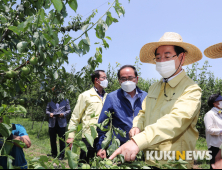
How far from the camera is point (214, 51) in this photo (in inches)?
95.6

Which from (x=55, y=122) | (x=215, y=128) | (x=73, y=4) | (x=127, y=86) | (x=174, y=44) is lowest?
(x=55, y=122)

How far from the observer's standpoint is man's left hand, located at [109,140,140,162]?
1.21m

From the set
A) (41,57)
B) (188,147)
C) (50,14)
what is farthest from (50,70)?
(188,147)

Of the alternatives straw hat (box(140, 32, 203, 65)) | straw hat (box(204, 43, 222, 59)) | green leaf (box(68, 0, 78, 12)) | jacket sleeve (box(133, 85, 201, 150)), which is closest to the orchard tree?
green leaf (box(68, 0, 78, 12))

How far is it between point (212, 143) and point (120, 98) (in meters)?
2.43

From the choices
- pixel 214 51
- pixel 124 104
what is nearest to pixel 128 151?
pixel 124 104

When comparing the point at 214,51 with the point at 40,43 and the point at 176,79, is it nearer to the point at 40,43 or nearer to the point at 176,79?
the point at 176,79

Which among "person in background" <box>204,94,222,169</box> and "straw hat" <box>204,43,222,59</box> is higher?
"straw hat" <box>204,43,222,59</box>

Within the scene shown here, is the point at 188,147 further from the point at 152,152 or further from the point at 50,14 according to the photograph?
the point at 50,14

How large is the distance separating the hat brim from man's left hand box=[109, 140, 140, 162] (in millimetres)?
967

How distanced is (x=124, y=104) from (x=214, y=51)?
1269 mm

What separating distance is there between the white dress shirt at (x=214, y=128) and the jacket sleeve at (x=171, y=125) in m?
2.69

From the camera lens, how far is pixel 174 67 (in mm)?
1739

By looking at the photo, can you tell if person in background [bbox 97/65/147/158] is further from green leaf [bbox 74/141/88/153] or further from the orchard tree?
green leaf [bbox 74/141/88/153]
